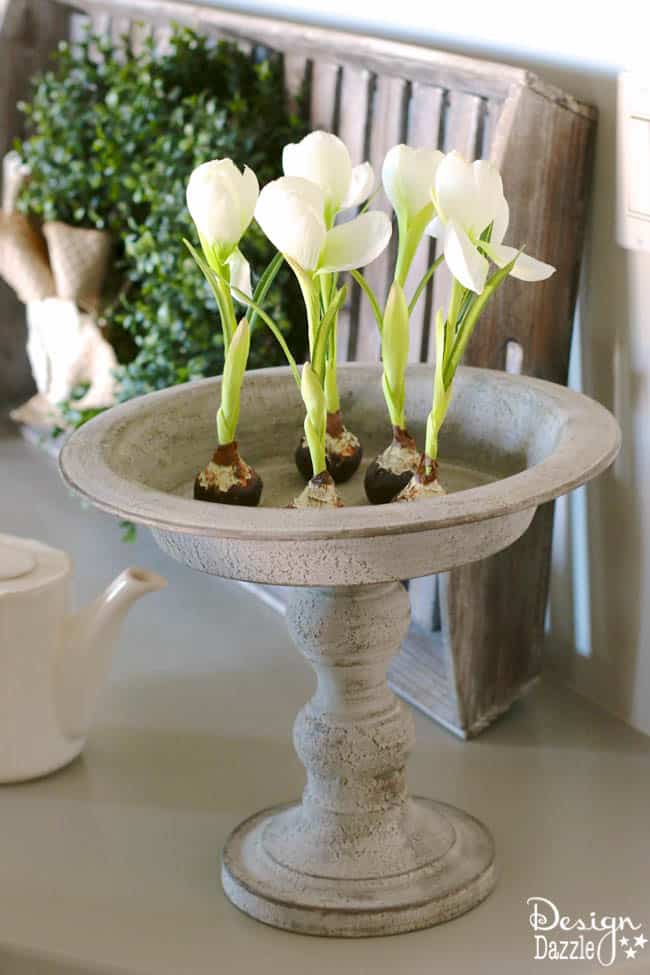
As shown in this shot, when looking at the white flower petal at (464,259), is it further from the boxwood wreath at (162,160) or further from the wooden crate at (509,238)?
the boxwood wreath at (162,160)

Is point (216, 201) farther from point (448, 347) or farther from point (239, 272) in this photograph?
point (448, 347)

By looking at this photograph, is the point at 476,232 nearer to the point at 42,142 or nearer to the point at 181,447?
the point at 181,447

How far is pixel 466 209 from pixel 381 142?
2.47ft

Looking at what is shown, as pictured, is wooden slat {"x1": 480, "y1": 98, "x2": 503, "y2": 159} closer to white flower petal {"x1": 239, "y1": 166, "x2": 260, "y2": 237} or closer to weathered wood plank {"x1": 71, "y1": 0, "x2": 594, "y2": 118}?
weathered wood plank {"x1": 71, "y1": 0, "x2": 594, "y2": 118}

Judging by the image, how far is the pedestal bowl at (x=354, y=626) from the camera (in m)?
1.19

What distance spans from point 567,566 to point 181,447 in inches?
25.7

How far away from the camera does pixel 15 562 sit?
1.54 meters

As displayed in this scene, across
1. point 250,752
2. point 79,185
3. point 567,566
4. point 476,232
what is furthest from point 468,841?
point 79,185

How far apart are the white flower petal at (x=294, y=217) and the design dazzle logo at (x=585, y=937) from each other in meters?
0.66

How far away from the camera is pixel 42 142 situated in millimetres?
2367

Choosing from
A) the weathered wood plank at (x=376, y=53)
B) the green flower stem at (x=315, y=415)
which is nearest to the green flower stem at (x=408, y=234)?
the green flower stem at (x=315, y=415)

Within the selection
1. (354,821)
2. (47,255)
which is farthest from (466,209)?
(47,255)

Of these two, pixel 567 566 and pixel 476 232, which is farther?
pixel 567 566

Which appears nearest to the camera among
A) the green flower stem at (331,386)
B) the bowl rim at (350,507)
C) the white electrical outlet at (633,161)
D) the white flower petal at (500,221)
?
the bowl rim at (350,507)
